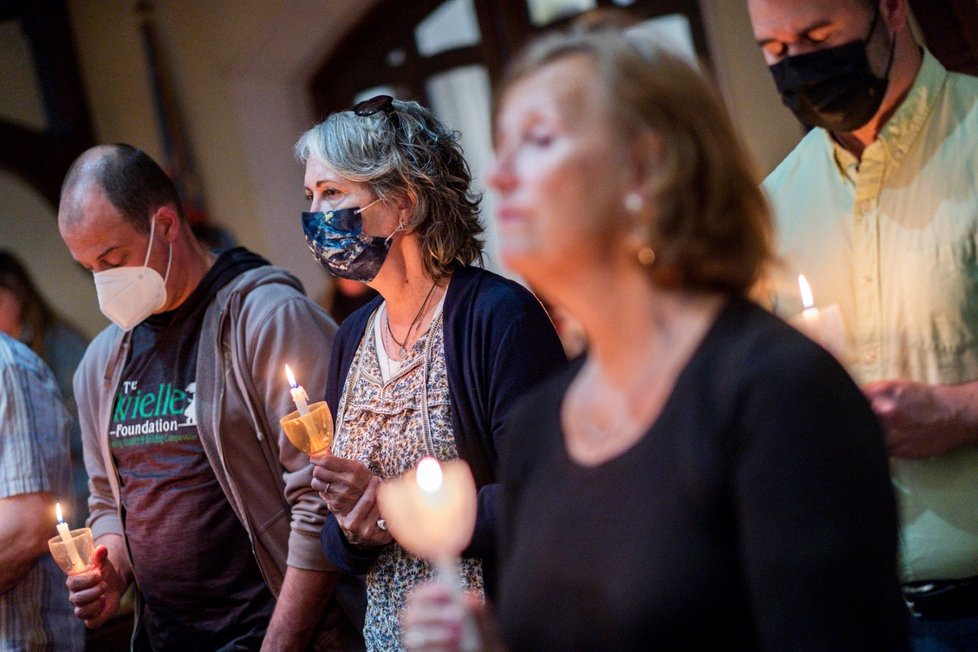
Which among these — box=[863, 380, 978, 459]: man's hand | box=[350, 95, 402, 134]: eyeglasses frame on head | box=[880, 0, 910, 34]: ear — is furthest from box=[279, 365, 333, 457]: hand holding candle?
box=[880, 0, 910, 34]: ear

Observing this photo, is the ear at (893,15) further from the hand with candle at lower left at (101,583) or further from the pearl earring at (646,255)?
the hand with candle at lower left at (101,583)

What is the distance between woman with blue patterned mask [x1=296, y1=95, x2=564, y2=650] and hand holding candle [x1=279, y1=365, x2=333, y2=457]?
1.4 inches

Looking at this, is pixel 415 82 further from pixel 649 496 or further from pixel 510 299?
pixel 649 496

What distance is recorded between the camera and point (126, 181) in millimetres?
2854

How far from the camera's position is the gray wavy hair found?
227 cm

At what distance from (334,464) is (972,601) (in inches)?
42.3

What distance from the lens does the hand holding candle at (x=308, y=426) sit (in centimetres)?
202

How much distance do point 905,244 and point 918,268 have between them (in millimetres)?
48

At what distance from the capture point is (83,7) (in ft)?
19.1

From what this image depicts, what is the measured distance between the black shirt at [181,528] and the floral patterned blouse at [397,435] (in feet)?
1.70

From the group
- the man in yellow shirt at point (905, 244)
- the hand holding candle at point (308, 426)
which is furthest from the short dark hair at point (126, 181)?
the man in yellow shirt at point (905, 244)

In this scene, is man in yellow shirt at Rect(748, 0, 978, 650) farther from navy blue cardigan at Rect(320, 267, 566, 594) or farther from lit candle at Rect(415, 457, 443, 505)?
lit candle at Rect(415, 457, 443, 505)

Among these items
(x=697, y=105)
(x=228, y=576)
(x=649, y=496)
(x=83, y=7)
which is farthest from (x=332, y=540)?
(x=83, y=7)

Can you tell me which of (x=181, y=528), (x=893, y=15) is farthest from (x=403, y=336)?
(x=893, y=15)
